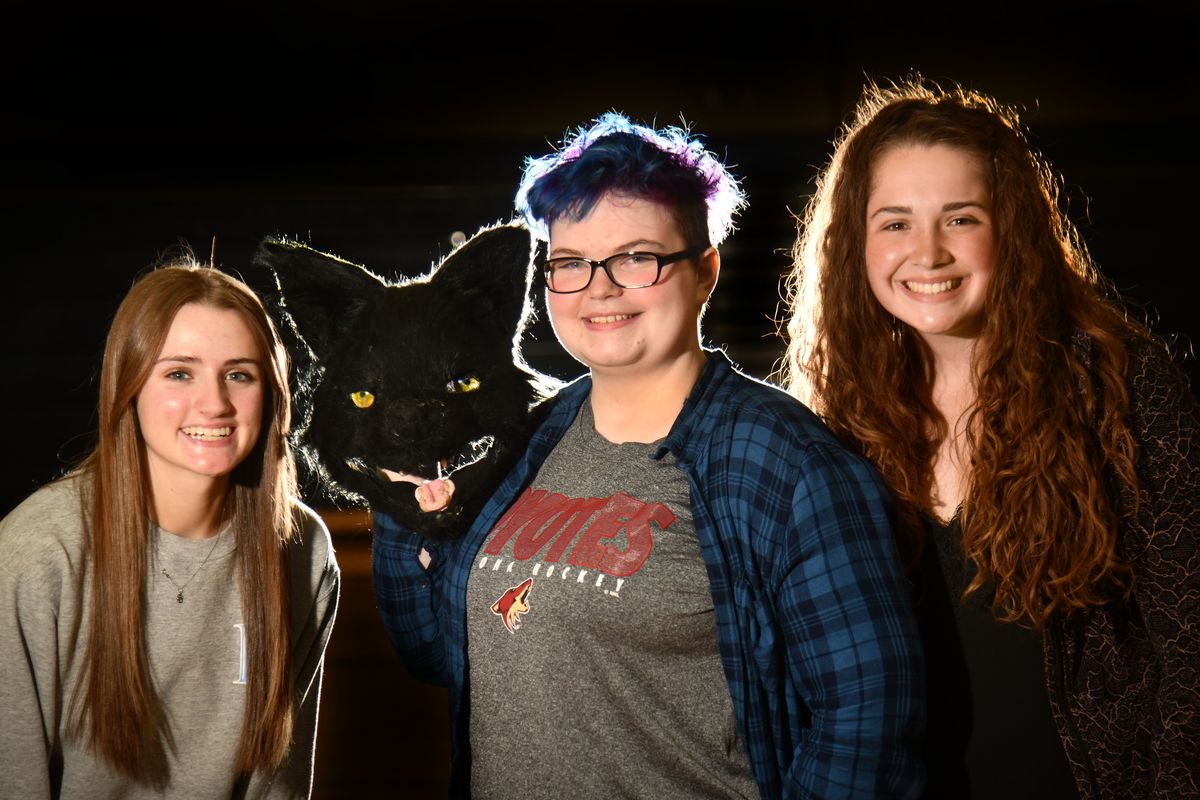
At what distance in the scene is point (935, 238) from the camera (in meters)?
1.45

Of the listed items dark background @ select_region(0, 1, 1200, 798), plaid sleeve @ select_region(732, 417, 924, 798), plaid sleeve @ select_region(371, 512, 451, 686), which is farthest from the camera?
dark background @ select_region(0, 1, 1200, 798)

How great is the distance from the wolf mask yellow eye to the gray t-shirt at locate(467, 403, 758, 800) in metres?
0.24

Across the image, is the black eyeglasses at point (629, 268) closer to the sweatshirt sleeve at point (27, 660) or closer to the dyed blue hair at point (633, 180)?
the dyed blue hair at point (633, 180)

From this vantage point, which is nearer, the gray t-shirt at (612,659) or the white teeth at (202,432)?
the gray t-shirt at (612,659)

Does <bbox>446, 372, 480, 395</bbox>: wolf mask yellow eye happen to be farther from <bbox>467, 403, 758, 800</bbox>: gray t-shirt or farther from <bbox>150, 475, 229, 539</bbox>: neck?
<bbox>150, 475, 229, 539</bbox>: neck

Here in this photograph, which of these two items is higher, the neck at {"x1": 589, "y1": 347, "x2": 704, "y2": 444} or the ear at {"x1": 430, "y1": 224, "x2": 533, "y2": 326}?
the ear at {"x1": 430, "y1": 224, "x2": 533, "y2": 326}

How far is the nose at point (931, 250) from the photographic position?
4.72 feet

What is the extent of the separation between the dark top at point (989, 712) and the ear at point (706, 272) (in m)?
0.53

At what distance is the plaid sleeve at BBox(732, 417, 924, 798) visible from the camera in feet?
3.94

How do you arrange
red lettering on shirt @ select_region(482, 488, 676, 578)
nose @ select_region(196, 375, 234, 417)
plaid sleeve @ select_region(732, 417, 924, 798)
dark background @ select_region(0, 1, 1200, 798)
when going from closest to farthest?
plaid sleeve @ select_region(732, 417, 924, 798), red lettering on shirt @ select_region(482, 488, 676, 578), nose @ select_region(196, 375, 234, 417), dark background @ select_region(0, 1, 1200, 798)

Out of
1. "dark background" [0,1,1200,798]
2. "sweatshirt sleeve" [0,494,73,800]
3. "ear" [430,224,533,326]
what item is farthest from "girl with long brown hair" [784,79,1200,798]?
"dark background" [0,1,1200,798]

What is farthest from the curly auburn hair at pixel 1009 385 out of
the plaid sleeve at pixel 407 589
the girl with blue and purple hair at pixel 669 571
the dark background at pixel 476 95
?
the dark background at pixel 476 95

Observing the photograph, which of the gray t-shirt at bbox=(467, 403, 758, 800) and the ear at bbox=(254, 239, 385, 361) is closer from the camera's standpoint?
the gray t-shirt at bbox=(467, 403, 758, 800)

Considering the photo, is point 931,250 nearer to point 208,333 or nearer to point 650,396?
point 650,396
